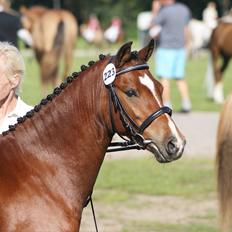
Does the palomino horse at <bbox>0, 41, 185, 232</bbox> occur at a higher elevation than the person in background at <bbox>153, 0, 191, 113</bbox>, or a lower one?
lower

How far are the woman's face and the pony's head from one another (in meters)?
0.77

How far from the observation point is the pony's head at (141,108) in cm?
428

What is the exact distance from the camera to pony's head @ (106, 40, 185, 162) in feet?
14.1

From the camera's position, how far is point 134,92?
432cm

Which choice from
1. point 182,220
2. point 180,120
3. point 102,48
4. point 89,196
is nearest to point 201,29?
point 102,48

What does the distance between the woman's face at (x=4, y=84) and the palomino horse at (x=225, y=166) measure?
2400 mm

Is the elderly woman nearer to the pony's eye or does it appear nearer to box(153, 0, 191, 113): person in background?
the pony's eye

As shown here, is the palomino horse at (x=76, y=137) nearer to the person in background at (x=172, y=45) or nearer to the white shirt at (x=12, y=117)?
the white shirt at (x=12, y=117)

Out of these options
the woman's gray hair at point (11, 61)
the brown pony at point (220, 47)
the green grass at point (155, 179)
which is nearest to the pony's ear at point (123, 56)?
the woman's gray hair at point (11, 61)

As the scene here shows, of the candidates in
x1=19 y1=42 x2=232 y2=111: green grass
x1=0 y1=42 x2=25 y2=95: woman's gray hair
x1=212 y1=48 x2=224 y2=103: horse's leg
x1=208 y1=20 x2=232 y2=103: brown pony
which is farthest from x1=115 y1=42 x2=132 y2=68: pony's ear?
x1=208 y1=20 x2=232 y2=103: brown pony

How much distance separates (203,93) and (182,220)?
539 inches

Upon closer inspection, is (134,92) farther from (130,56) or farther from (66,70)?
(66,70)

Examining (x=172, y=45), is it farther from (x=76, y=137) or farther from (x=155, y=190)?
(x=76, y=137)

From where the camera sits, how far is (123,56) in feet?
14.4
